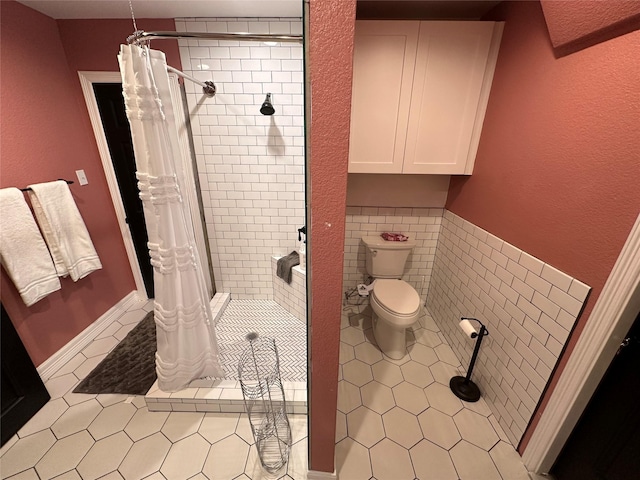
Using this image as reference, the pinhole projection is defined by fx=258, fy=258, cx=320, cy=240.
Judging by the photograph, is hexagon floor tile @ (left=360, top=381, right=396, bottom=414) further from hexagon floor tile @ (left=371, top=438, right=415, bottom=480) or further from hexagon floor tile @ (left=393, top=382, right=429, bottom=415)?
hexagon floor tile @ (left=371, top=438, right=415, bottom=480)

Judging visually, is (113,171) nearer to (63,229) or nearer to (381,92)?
(63,229)

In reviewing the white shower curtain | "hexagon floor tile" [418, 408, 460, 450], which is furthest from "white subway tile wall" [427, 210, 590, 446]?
the white shower curtain

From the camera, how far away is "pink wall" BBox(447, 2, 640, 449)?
3.09 ft

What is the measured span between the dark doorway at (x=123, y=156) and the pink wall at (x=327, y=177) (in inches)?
88.4

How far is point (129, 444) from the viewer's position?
1.42 m

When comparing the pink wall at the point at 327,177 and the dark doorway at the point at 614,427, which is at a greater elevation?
the pink wall at the point at 327,177

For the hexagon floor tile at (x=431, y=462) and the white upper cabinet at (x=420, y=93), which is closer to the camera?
the hexagon floor tile at (x=431, y=462)

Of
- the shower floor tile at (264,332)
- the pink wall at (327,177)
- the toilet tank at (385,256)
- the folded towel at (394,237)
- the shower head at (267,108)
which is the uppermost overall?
the shower head at (267,108)

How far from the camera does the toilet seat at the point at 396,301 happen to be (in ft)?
5.82

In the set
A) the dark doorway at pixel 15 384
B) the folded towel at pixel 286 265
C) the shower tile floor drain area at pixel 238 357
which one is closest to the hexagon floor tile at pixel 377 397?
the shower tile floor drain area at pixel 238 357

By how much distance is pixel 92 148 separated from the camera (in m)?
2.08

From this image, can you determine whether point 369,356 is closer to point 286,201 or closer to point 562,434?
point 562,434

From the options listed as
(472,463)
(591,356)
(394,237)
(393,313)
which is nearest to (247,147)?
(394,237)

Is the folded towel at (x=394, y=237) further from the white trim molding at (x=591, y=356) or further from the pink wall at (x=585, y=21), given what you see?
the pink wall at (x=585, y=21)
